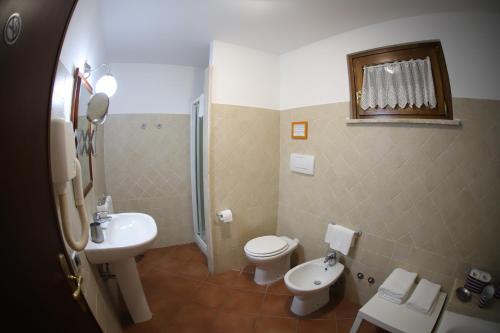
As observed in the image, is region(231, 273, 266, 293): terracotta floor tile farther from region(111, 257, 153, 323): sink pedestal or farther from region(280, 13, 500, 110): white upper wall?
region(280, 13, 500, 110): white upper wall

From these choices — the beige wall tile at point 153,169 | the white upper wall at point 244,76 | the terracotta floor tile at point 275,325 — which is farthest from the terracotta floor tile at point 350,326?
the white upper wall at point 244,76

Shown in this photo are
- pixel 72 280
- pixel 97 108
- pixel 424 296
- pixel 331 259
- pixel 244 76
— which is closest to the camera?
pixel 72 280

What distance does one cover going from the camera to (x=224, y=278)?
6.74ft

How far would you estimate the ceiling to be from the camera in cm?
131

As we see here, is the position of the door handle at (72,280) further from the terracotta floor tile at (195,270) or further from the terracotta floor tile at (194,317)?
the terracotta floor tile at (195,270)

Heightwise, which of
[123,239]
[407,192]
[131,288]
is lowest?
[131,288]

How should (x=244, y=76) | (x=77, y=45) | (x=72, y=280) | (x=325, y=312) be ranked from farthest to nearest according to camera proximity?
(x=244, y=76)
(x=325, y=312)
(x=77, y=45)
(x=72, y=280)

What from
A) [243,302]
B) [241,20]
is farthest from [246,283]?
[241,20]

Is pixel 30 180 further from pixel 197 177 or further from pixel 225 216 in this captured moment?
pixel 197 177

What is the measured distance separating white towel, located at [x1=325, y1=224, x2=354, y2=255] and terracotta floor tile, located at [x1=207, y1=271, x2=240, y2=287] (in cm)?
109

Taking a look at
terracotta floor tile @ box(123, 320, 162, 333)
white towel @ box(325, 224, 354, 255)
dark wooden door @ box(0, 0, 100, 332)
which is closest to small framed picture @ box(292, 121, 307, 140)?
white towel @ box(325, 224, 354, 255)

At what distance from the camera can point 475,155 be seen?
1.17 meters

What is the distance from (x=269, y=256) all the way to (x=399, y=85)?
1.82 metres

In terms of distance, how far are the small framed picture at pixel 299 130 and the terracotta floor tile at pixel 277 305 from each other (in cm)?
160
